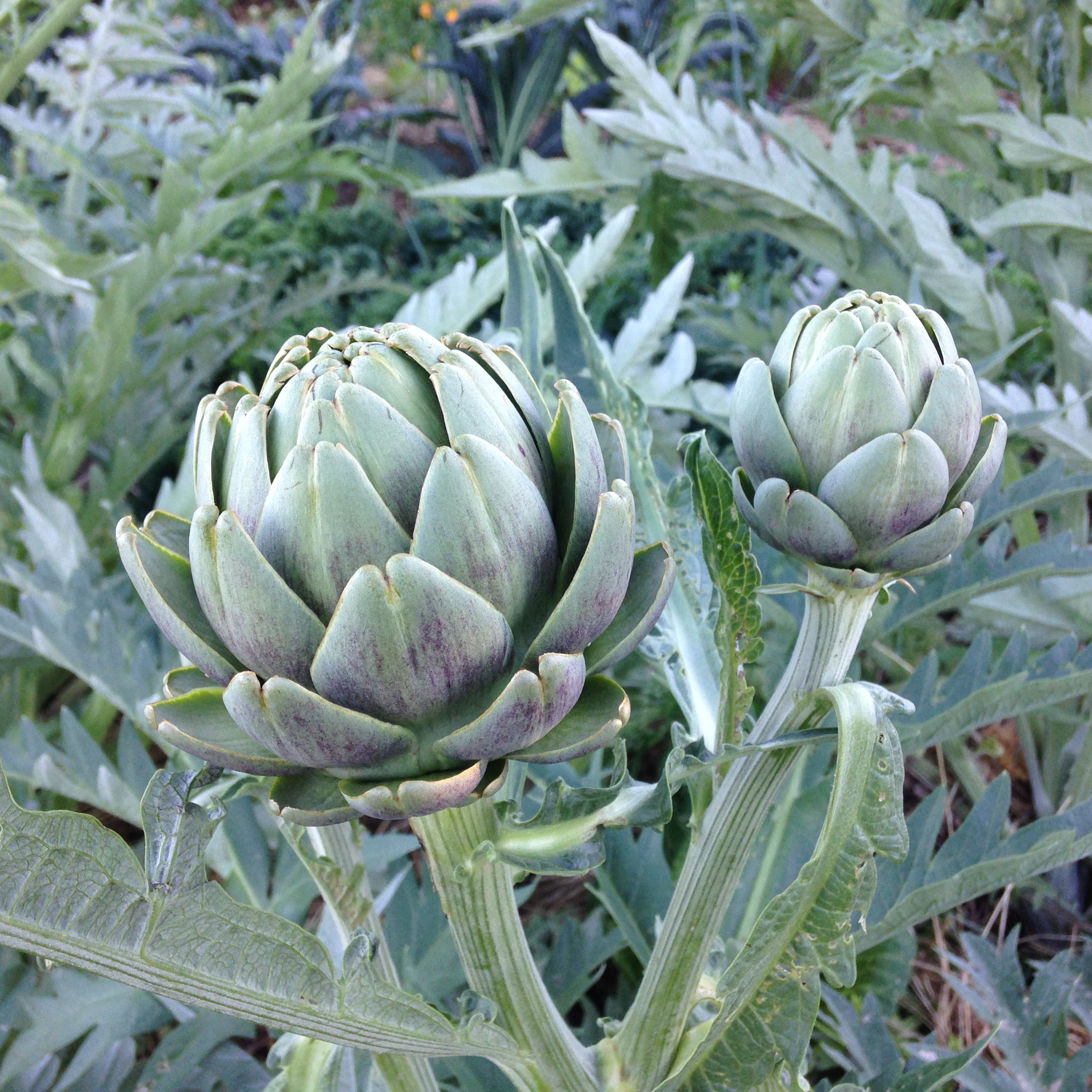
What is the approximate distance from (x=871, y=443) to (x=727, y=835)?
0.52ft

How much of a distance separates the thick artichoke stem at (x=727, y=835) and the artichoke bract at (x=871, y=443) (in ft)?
0.07

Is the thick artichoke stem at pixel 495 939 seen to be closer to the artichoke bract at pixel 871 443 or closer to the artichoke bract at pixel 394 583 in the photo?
the artichoke bract at pixel 394 583

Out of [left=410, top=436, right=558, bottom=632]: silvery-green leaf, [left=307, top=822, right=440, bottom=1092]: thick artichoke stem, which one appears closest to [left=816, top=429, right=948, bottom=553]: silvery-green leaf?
[left=410, top=436, right=558, bottom=632]: silvery-green leaf

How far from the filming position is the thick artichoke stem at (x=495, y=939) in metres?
0.32

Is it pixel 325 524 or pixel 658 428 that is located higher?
pixel 325 524

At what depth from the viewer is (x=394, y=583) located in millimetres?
260

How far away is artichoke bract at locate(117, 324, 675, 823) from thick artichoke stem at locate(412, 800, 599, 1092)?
0.04 m

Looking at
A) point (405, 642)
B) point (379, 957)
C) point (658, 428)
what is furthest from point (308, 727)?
point (658, 428)

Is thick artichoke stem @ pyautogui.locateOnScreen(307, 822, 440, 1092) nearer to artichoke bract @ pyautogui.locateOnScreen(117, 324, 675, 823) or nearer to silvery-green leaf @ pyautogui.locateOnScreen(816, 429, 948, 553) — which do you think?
artichoke bract @ pyautogui.locateOnScreen(117, 324, 675, 823)

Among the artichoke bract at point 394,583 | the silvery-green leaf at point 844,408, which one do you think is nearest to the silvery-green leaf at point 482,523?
the artichoke bract at point 394,583

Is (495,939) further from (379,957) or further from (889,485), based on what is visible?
(889,485)

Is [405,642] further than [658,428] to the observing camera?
No

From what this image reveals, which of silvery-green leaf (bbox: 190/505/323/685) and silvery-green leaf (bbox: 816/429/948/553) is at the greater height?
silvery-green leaf (bbox: 190/505/323/685)

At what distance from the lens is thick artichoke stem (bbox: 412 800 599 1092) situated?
1.06 ft
